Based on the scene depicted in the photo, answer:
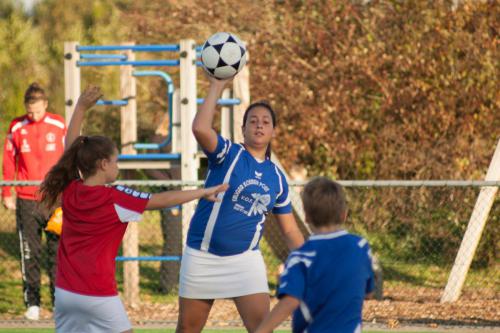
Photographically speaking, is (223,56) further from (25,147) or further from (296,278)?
(25,147)

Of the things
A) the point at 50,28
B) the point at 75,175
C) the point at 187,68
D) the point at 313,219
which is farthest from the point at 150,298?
the point at 50,28

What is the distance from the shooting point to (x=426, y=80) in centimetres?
1399

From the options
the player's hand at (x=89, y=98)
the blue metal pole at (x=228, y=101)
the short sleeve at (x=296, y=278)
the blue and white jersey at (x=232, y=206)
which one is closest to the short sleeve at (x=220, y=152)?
the blue and white jersey at (x=232, y=206)

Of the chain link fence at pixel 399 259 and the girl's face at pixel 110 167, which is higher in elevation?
the girl's face at pixel 110 167

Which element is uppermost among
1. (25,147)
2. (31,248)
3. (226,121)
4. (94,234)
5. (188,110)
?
(188,110)

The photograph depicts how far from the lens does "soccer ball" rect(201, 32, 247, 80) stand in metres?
6.30

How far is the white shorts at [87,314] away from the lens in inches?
207

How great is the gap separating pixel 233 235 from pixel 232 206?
18 cm

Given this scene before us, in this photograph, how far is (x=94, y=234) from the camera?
534 cm

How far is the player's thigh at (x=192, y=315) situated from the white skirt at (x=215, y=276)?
0.05 metres

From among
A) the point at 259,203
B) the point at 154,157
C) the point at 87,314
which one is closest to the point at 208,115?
the point at 259,203

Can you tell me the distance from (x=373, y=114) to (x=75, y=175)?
31.5 ft

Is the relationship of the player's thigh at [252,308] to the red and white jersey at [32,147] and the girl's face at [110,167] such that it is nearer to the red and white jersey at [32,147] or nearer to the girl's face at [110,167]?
the girl's face at [110,167]

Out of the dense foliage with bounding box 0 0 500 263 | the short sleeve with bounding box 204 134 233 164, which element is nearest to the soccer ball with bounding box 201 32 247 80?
the short sleeve with bounding box 204 134 233 164
